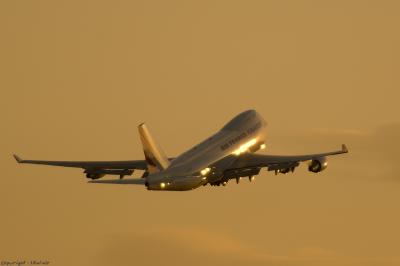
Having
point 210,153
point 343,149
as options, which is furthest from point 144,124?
point 343,149

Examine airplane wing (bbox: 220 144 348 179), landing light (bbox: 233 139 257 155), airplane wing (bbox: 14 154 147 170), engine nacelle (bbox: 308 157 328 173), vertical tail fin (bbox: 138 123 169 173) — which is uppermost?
landing light (bbox: 233 139 257 155)

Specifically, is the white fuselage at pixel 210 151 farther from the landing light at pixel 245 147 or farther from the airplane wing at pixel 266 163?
the airplane wing at pixel 266 163

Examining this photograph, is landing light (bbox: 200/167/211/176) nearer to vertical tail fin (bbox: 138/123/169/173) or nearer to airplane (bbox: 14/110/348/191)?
airplane (bbox: 14/110/348/191)

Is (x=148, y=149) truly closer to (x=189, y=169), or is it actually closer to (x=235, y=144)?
(x=189, y=169)

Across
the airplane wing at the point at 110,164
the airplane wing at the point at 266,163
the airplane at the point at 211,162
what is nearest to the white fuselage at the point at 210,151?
the airplane at the point at 211,162

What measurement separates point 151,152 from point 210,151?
1107cm

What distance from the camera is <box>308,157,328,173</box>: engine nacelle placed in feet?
423

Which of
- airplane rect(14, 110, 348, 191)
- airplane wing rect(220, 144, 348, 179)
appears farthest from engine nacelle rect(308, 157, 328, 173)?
airplane wing rect(220, 144, 348, 179)

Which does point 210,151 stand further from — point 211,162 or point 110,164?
point 110,164

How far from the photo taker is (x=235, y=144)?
5059 inches

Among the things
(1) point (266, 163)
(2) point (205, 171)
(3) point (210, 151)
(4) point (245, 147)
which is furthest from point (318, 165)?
(2) point (205, 171)

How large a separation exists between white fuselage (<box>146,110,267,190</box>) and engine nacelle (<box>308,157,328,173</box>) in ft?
21.3

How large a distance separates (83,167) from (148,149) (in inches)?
536

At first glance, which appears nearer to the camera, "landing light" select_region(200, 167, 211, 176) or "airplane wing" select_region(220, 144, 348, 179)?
"landing light" select_region(200, 167, 211, 176)
